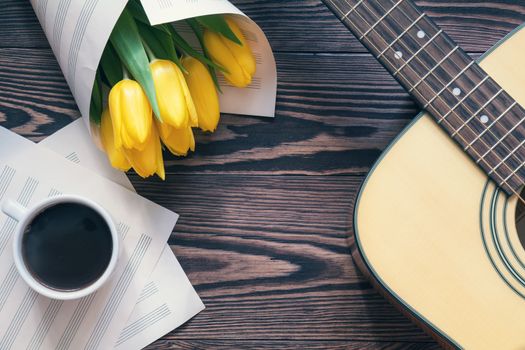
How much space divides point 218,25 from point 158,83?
0.09m

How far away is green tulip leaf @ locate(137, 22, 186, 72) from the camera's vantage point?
2.15 feet

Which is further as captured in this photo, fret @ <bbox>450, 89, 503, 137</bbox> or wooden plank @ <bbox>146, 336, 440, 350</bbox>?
wooden plank @ <bbox>146, 336, 440, 350</bbox>

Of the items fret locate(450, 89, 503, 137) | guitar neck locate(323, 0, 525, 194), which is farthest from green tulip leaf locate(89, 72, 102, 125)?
fret locate(450, 89, 503, 137)

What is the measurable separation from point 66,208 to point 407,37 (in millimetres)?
415

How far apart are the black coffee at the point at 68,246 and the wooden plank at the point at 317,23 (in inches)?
8.2

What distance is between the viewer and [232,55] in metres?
0.68

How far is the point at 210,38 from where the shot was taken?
0.67 meters

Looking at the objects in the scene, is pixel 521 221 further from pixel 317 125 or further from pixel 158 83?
pixel 158 83

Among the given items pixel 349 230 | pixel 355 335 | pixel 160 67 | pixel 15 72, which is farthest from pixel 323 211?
pixel 15 72

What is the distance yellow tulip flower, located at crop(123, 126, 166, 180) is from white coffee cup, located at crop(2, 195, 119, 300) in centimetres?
7

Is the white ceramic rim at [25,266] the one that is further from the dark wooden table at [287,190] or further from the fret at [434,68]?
the fret at [434,68]

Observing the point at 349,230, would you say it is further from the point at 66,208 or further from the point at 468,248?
the point at 66,208

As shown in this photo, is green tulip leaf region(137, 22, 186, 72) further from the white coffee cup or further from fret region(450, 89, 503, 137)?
fret region(450, 89, 503, 137)

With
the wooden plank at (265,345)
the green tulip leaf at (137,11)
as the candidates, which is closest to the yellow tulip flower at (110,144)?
the green tulip leaf at (137,11)
